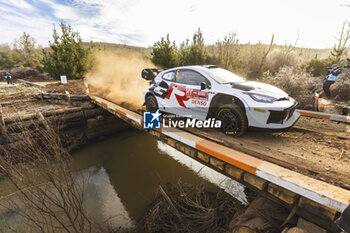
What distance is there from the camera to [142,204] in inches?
209

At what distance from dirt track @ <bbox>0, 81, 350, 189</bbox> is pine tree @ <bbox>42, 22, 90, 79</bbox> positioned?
52.2 feet

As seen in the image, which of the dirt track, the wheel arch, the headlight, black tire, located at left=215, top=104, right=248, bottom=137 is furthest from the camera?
the wheel arch

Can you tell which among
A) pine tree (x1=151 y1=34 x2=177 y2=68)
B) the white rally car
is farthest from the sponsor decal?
pine tree (x1=151 y1=34 x2=177 y2=68)

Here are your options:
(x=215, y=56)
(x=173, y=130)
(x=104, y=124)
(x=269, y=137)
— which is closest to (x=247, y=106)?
(x=269, y=137)

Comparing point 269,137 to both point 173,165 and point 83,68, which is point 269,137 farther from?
point 83,68

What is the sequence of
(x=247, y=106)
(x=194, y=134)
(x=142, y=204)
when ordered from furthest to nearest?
(x=142, y=204) → (x=194, y=134) → (x=247, y=106)

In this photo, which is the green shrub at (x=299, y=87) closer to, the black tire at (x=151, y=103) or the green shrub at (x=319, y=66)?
the green shrub at (x=319, y=66)

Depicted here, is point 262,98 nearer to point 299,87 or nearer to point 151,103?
point 151,103

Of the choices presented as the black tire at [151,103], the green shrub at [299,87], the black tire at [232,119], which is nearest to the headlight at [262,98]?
the black tire at [232,119]

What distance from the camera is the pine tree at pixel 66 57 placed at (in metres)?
14.6

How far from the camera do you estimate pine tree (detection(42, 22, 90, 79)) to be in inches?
576

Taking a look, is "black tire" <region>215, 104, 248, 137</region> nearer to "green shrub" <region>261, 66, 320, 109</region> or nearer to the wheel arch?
the wheel arch

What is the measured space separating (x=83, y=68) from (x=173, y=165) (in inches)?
576

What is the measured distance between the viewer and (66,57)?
592 inches
